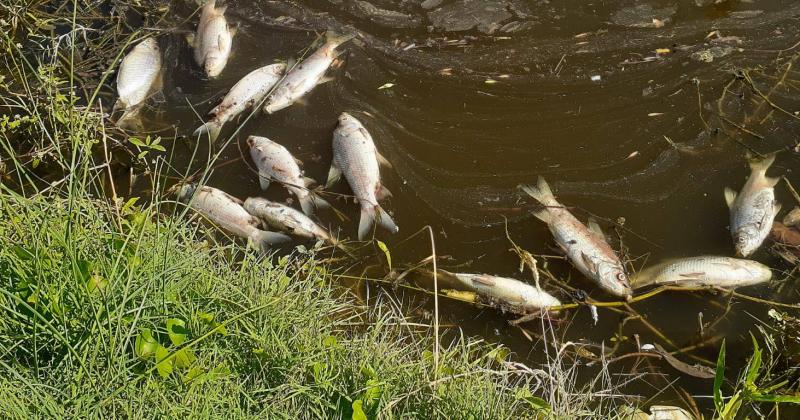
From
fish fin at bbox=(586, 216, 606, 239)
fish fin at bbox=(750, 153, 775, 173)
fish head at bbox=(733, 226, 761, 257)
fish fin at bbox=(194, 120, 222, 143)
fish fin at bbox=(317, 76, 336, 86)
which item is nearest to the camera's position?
fish head at bbox=(733, 226, 761, 257)

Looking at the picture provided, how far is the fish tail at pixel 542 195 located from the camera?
3844mm

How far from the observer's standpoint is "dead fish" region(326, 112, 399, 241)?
3965 mm

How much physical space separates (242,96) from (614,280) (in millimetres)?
2580

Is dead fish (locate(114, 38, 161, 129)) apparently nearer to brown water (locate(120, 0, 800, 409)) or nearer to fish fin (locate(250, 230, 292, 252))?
brown water (locate(120, 0, 800, 409))

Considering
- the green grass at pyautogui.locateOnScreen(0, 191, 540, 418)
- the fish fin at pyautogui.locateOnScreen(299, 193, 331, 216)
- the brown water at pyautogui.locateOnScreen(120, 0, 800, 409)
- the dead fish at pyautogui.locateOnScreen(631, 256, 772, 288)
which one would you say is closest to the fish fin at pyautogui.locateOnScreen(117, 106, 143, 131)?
the brown water at pyautogui.locateOnScreen(120, 0, 800, 409)

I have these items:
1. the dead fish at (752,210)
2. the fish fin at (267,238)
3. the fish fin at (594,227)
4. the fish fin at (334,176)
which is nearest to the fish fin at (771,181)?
the dead fish at (752,210)

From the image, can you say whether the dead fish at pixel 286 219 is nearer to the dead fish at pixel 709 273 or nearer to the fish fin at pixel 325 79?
the fish fin at pixel 325 79

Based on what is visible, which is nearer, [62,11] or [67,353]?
[67,353]

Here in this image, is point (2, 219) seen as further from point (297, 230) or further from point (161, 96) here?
point (161, 96)

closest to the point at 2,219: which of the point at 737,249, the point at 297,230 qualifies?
the point at 297,230

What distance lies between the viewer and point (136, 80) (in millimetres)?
4711

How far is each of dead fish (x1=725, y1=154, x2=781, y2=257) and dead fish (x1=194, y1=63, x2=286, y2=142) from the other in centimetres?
288

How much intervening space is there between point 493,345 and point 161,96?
283 centimetres

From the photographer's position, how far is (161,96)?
4.77m
